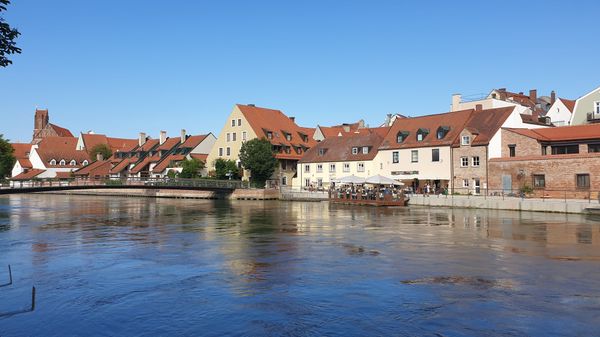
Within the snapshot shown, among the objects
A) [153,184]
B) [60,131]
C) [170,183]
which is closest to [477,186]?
[170,183]

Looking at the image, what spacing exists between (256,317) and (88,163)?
122 m

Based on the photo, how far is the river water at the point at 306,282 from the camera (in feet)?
41.1

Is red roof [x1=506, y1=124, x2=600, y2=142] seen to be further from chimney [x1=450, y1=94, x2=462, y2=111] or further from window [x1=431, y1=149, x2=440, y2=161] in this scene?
chimney [x1=450, y1=94, x2=462, y2=111]

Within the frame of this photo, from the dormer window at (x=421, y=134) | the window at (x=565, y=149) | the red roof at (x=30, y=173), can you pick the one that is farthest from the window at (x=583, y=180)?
the red roof at (x=30, y=173)

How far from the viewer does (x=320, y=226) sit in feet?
117

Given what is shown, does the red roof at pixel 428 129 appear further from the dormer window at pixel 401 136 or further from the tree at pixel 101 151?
the tree at pixel 101 151

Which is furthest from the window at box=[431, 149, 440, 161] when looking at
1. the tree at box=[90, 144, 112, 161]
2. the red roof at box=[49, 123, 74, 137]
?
the red roof at box=[49, 123, 74, 137]

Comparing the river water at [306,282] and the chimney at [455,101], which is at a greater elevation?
the chimney at [455,101]

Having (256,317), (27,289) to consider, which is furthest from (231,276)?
(27,289)

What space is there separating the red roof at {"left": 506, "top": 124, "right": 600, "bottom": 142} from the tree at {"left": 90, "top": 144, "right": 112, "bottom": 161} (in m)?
94.3

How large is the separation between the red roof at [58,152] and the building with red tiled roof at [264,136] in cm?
5176

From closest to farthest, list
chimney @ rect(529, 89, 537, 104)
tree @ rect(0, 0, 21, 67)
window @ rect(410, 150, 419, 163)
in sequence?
tree @ rect(0, 0, 21, 67), window @ rect(410, 150, 419, 163), chimney @ rect(529, 89, 537, 104)

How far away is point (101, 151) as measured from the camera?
12288 cm

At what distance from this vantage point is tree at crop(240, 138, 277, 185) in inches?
2963
